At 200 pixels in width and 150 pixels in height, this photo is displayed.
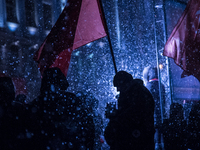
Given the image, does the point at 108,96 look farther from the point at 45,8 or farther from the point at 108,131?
the point at 108,131

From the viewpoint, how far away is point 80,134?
2398 mm

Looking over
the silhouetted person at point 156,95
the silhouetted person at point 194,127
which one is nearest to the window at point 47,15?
the silhouetted person at point 156,95

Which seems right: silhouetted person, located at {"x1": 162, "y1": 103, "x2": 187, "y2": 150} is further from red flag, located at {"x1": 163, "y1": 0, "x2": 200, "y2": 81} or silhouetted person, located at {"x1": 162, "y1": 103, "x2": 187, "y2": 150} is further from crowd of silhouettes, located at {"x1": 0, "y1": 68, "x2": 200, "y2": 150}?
crowd of silhouettes, located at {"x1": 0, "y1": 68, "x2": 200, "y2": 150}

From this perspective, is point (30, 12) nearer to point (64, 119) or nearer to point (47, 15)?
point (47, 15)

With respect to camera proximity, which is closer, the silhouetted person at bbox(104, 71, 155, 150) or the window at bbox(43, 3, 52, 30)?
the silhouetted person at bbox(104, 71, 155, 150)

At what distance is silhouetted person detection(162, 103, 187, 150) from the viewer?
4.48m

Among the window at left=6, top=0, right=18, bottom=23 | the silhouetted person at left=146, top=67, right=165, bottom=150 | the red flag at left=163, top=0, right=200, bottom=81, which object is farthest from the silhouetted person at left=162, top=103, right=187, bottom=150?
the window at left=6, top=0, right=18, bottom=23

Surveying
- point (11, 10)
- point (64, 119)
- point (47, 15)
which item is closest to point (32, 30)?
point (11, 10)

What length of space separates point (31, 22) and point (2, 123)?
14.6 meters

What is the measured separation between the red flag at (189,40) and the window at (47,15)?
1316cm

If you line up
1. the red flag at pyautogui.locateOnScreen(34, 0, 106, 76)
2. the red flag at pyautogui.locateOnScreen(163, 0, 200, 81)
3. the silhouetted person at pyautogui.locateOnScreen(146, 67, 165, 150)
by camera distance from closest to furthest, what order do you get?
1. the red flag at pyautogui.locateOnScreen(34, 0, 106, 76)
2. the red flag at pyautogui.locateOnScreen(163, 0, 200, 81)
3. the silhouetted person at pyautogui.locateOnScreen(146, 67, 165, 150)

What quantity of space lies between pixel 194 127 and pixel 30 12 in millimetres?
14672

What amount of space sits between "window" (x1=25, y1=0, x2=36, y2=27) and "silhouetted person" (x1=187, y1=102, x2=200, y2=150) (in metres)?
13.9

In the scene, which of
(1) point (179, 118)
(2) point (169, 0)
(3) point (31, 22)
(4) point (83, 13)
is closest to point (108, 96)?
(3) point (31, 22)
